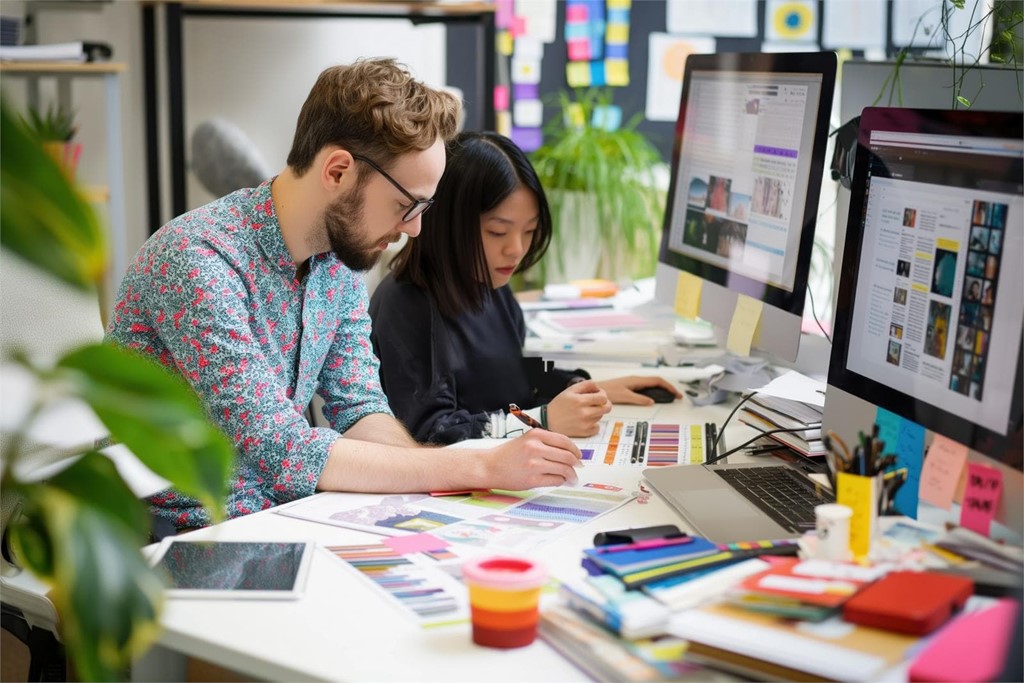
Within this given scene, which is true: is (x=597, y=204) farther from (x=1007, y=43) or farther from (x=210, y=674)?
(x=210, y=674)

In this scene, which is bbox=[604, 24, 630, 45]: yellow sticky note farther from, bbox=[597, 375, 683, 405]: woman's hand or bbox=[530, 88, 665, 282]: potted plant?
bbox=[597, 375, 683, 405]: woman's hand

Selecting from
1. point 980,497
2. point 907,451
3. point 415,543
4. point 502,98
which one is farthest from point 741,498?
point 502,98

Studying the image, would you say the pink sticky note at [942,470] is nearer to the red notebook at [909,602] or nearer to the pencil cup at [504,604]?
the red notebook at [909,602]

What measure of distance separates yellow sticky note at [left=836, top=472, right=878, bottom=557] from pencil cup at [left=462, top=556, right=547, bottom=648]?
332mm

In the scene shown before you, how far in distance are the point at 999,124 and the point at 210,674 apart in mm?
1052

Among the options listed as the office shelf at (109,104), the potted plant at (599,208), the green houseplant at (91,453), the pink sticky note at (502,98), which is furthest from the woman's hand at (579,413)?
the pink sticky note at (502,98)

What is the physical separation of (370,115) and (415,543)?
2.19ft

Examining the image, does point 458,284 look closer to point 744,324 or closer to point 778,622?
point 744,324

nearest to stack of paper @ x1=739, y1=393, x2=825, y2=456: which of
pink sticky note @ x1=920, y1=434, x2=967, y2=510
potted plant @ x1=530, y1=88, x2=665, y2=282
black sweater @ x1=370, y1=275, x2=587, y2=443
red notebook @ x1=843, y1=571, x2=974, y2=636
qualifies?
pink sticky note @ x1=920, y1=434, x2=967, y2=510

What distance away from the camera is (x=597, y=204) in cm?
314

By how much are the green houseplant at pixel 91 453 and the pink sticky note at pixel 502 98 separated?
3.69m

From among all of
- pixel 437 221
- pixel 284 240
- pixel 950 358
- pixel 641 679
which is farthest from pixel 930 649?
pixel 437 221

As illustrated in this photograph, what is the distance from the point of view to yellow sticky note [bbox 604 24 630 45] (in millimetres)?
4289

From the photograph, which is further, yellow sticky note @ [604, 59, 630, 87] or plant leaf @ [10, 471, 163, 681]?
yellow sticky note @ [604, 59, 630, 87]
